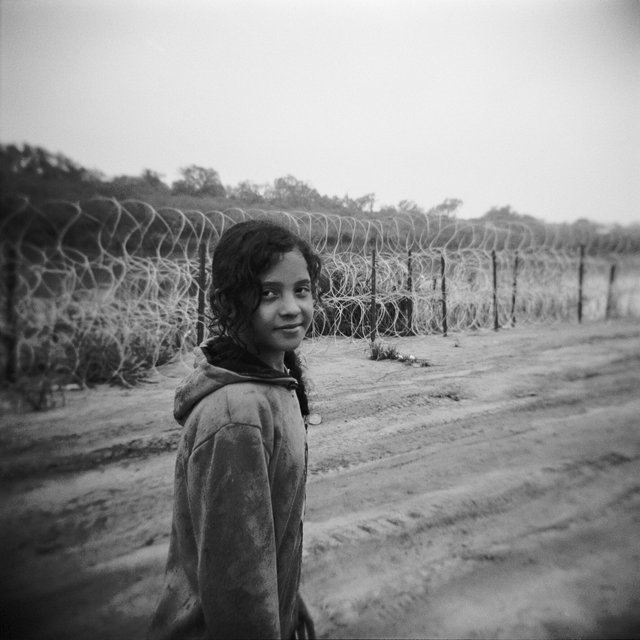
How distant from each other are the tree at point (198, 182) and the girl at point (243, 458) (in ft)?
2.38

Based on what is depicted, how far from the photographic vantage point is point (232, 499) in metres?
0.73

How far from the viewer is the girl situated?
74 centimetres

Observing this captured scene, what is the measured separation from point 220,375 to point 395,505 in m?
1.36

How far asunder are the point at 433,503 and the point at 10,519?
5.63 ft

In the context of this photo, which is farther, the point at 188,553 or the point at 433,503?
the point at 433,503

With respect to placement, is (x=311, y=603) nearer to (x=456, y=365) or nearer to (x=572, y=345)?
(x=456, y=365)

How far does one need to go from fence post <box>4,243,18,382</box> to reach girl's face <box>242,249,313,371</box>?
714 millimetres

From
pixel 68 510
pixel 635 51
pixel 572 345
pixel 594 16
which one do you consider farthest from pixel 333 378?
pixel 635 51

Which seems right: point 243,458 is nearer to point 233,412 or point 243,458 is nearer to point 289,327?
point 233,412

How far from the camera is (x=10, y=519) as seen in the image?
4.25 ft

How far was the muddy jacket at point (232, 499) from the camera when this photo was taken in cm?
73

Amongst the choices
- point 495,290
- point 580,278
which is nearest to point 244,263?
point 495,290

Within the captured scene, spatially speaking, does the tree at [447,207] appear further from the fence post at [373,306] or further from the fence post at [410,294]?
the fence post at [373,306]

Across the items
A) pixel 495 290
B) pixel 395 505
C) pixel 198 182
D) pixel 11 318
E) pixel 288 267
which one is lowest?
pixel 395 505
